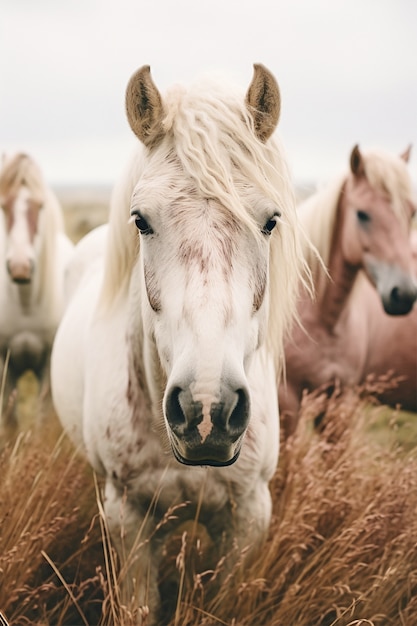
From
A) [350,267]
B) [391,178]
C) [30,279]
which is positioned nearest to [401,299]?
[350,267]

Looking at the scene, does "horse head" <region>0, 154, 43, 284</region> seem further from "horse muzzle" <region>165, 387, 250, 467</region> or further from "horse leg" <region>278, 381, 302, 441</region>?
"horse muzzle" <region>165, 387, 250, 467</region>

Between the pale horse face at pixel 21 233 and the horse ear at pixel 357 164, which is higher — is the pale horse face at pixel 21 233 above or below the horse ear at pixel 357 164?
below

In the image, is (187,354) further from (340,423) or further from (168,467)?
(340,423)

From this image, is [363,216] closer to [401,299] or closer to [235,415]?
[401,299]

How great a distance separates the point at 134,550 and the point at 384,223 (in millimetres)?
2222

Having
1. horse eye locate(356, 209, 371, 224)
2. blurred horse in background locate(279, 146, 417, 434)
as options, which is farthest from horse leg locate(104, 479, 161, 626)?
horse eye locate(356, 209, 371, 224)

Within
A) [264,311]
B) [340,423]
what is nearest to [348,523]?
[340,423]

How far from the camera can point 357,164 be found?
3588 millimetres

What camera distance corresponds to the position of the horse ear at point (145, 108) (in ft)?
5.84

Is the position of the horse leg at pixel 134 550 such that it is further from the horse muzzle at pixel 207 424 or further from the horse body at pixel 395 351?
the horse body at pixel 395 351

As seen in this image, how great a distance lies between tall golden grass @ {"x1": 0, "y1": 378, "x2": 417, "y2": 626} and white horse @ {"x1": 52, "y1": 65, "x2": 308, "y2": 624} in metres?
0.13

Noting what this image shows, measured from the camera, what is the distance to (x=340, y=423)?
3.05 metres

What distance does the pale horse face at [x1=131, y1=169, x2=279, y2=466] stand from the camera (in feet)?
4.88

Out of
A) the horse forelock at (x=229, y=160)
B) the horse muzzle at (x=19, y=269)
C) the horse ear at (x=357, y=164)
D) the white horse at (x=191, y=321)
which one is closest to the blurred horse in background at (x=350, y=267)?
the horse ear at (x=357, y=164)
